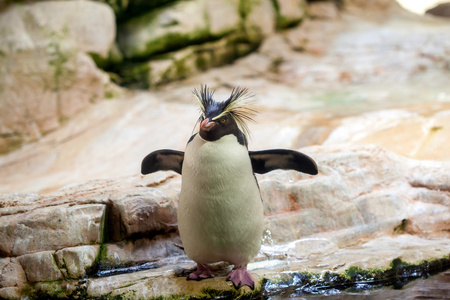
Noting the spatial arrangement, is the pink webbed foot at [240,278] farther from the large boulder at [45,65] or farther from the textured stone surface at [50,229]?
the large boulder at [45,65]

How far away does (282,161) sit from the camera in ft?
9.64

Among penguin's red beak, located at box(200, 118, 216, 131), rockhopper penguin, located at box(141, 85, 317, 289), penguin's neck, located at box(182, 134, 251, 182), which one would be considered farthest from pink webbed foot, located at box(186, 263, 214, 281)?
penguin's red beak, located at box(200, 118, 216, 131)

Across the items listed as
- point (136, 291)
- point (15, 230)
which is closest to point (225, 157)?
point (136, 291)

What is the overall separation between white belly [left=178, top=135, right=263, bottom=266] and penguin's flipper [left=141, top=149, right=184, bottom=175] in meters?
0.22

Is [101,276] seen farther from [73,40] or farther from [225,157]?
[73,40]

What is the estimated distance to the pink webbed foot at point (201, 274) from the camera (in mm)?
2898

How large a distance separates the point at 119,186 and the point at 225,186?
4.05 feet

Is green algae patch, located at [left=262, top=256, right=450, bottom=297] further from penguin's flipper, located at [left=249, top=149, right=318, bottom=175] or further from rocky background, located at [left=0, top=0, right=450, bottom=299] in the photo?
penguin's flipper, located at [left=249, top=149, right=318, bottom=175]

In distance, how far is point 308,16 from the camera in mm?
9758

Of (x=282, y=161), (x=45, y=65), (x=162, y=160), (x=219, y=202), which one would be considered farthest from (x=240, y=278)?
(x=45, y=65)

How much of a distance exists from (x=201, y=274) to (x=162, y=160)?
72 cm

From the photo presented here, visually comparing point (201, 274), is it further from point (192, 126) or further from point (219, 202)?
point (192, 126)

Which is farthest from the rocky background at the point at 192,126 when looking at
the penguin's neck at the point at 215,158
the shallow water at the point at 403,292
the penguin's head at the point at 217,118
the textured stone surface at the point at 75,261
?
the penguin's head at the point at 217,118

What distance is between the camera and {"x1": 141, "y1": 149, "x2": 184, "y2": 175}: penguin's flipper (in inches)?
120
